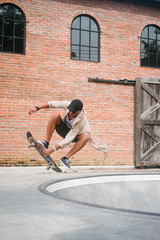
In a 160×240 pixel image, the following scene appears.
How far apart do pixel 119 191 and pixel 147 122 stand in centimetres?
420

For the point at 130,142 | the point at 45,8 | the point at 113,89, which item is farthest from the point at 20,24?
the point at 130,142

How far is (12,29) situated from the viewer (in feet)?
34.5

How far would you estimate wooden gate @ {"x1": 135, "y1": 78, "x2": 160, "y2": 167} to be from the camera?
1145 centimetres

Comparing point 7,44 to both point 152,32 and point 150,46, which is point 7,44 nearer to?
point 150,46

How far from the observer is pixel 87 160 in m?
10.9

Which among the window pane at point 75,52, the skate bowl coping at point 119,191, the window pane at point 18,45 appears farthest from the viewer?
the window pane at point 75,52

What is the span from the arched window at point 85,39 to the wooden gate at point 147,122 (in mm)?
1947

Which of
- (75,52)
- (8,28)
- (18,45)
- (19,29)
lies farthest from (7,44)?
(75,52)

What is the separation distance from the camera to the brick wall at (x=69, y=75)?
10164 millimetres

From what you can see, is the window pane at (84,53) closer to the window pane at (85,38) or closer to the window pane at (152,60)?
the window pane at (85,38)

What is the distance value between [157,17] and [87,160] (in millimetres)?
6352

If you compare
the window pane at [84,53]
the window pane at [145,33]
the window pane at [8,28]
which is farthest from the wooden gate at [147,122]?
the window pane at [8,28]

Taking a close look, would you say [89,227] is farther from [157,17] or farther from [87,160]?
[157,17]

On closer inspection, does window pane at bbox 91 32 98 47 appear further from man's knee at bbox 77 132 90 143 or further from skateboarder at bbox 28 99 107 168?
man's knee at bbox 77 132 90 143
